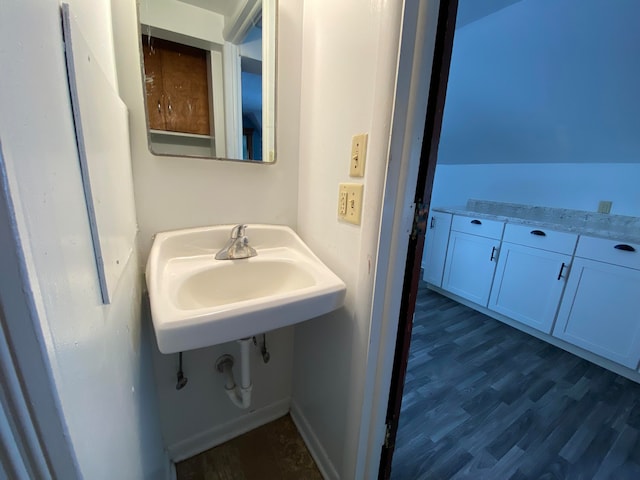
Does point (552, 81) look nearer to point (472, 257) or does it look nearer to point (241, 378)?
point (472, 257)

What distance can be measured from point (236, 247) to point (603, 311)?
2.24 metres

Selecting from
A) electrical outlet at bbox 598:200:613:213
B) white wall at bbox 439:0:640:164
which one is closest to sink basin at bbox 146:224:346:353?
white wall at bbox 439:0:640:164

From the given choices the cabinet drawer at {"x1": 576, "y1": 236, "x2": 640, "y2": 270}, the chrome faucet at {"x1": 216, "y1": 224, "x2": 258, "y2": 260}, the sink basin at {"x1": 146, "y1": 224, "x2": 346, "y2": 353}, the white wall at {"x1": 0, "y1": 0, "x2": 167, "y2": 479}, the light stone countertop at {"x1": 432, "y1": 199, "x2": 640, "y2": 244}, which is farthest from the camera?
the light stone countertop at {"x1": 432, "y1": 199, "x2": 640, "y2": 244}

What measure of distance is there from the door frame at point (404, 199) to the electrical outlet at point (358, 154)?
10 cm

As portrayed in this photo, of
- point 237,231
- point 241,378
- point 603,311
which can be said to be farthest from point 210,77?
point 603,311

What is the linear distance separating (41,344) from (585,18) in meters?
2.23

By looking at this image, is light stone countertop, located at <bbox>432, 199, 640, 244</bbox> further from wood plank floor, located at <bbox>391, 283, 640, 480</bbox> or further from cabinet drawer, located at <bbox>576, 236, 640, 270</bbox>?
wood plank floor, located at <bbox>391, 283, 640, 480</bbox>

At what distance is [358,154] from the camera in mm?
738

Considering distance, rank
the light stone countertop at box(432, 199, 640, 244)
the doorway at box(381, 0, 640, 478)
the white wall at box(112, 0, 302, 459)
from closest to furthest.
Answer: the doorway at box(381, 0, 640, 478) < the white wall at box(112, 0, 302, 459) < the light stone countertop at box(432, 199, 640, 244)

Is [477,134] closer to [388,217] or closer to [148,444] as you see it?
[388,217]

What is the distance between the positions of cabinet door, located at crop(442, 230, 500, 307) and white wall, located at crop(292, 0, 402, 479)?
1.82 metres

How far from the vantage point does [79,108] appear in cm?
35

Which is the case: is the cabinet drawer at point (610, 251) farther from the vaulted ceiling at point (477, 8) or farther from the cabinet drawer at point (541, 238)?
the vaulted ceiling at point (477, 8)

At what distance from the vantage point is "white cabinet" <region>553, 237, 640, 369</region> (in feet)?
5.03
